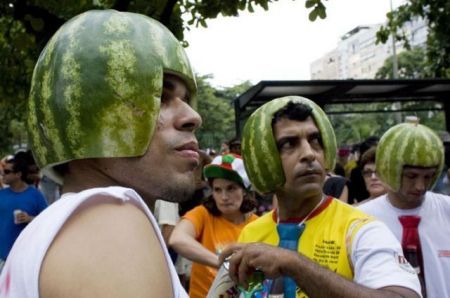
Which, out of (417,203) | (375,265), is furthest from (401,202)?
(375,265)

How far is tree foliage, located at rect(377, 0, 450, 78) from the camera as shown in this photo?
33.7 feet

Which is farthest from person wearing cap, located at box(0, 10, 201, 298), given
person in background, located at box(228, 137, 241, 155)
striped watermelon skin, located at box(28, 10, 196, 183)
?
person in background, located at box(228, 137, 241, 155)

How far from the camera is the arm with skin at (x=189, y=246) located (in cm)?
432

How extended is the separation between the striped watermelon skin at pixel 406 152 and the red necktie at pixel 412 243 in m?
0.26

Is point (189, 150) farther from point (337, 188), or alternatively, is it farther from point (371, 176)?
point (337, 188)

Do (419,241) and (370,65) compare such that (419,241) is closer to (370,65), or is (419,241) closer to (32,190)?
(32,190)

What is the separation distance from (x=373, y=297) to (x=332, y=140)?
1.08 m

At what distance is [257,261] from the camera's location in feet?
7.06

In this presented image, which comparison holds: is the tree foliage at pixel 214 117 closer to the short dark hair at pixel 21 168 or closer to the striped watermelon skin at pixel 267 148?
the short dark hair at pixel 21 168

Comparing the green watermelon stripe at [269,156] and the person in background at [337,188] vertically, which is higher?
the green watermelon stripe at [269,156]

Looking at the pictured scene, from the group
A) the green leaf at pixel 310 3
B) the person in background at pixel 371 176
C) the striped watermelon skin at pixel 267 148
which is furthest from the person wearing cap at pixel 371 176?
the striped watermelon skin at pixel 267 148

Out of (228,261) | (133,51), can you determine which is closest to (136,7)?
(228,261)

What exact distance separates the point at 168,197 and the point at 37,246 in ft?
1.54

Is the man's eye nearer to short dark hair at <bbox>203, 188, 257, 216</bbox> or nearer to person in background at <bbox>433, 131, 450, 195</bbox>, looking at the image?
short dark hair at <bbox>203, 188, 257, 216</bbox>
